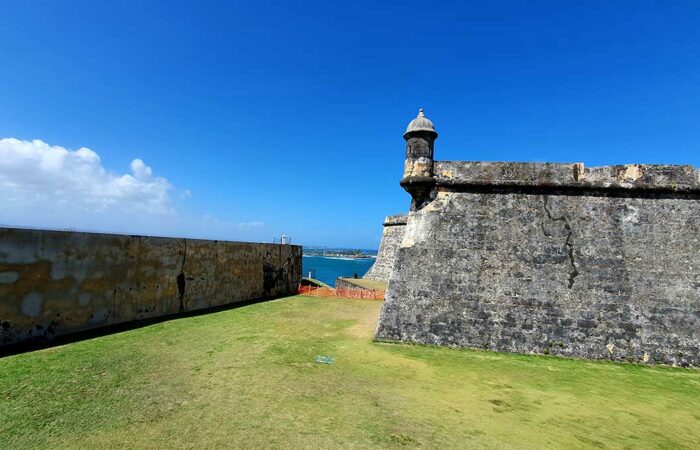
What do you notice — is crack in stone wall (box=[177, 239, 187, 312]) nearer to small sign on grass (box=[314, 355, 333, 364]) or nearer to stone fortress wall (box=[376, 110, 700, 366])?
→ small sign on grass (box=[314, 355, 333, 364])

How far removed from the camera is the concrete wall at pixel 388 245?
2378 cm

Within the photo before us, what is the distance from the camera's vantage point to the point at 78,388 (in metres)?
4.99

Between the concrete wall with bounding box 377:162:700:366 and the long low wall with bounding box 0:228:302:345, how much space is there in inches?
259

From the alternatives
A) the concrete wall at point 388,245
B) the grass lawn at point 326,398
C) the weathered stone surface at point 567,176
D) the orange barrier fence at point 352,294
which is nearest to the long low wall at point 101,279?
the grass lawn at point 326,398

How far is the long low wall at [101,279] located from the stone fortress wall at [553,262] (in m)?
6.59

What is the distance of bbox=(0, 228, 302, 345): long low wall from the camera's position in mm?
6906

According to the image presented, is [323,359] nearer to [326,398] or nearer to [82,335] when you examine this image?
[326,398]

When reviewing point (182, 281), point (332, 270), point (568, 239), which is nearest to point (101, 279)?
point (182, 281)

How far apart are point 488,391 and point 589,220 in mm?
5291

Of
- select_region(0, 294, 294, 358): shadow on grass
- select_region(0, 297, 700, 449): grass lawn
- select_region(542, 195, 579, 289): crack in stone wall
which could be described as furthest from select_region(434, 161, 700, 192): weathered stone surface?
select_region(0, 294, 294, 358): shadow on grass

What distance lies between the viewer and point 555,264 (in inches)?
325

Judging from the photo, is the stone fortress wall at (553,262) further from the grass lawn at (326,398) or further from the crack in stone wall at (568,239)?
the grass lawn at (326,398)

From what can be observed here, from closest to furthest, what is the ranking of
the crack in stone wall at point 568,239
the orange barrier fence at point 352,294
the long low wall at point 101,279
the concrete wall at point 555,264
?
the long low wall at point 101,279 < the concrete wall at point 555,264 < the crack in stone wall at point 568,239 < the orange barrier fence at point 352,294

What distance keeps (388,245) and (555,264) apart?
16.6 metres
